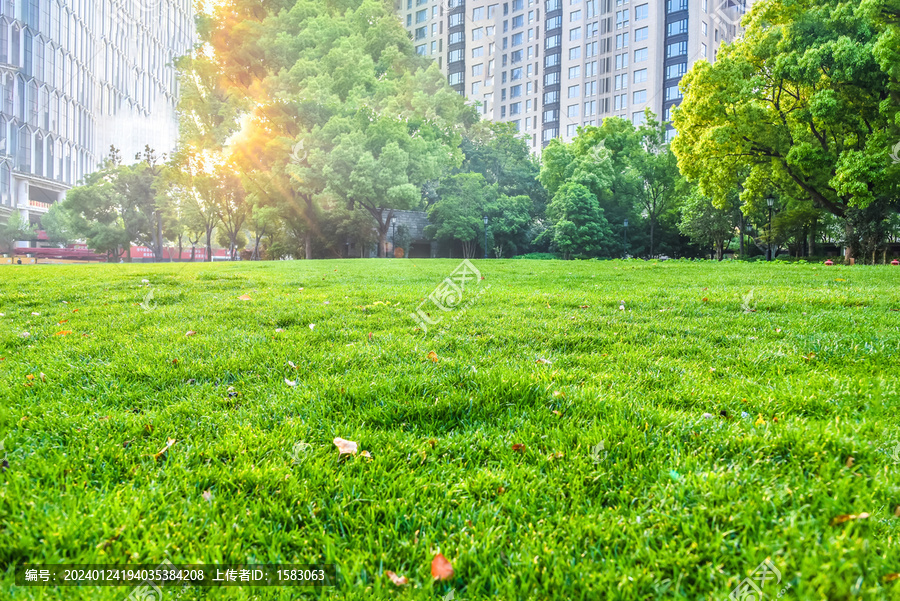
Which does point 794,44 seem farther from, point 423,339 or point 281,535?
point 281,535

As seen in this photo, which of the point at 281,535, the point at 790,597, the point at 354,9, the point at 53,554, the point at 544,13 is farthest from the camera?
the point at 544,13

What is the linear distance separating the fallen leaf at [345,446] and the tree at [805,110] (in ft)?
75.1

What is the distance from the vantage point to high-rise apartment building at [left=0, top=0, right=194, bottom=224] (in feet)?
Answer: 173

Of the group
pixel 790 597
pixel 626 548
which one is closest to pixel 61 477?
pixel 626 548

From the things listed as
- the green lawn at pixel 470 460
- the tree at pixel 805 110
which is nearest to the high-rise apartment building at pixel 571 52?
the tree at pixel 805 110

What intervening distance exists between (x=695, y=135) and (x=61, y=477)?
2636 centimetres

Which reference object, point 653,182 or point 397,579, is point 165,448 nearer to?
point 397,579

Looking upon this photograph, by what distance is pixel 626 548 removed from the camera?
5.24ft

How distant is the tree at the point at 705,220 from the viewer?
34188 mm

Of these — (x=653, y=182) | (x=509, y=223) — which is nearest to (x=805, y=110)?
(x=653, y=182)

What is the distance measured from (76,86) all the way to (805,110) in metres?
87.1

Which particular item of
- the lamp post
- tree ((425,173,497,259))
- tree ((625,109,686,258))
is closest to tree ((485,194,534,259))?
tree ((425,173,497,259))

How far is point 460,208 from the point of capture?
39469 millimetres

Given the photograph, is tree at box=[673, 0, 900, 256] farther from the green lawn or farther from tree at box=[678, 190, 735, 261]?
the green lawn
